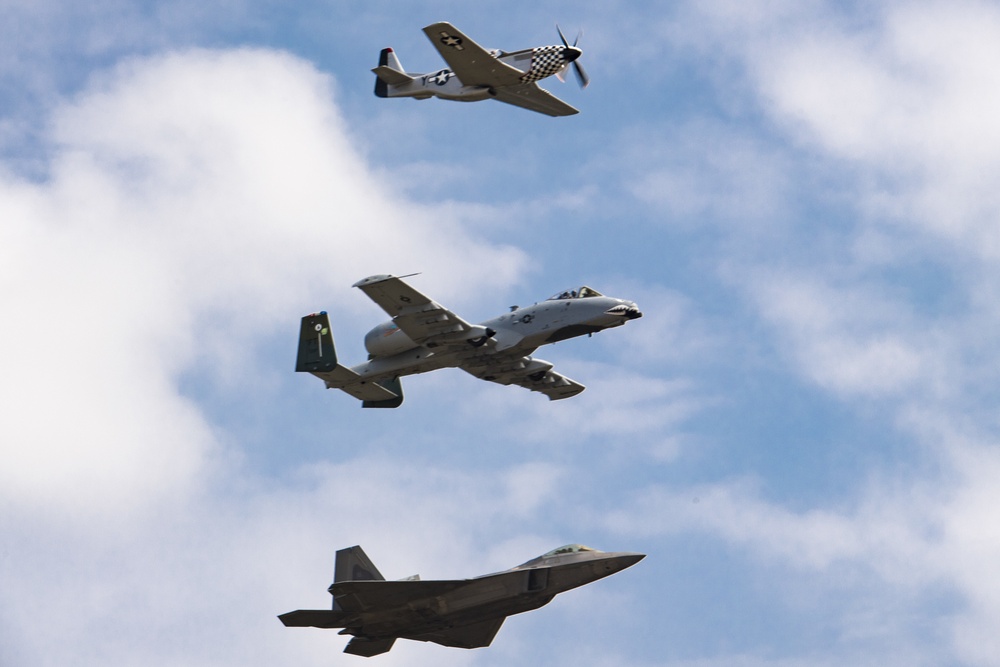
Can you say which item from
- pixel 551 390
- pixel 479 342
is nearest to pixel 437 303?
pixel 479 342

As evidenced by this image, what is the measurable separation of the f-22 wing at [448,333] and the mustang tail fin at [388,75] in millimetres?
19058

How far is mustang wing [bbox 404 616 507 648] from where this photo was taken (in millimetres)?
73681

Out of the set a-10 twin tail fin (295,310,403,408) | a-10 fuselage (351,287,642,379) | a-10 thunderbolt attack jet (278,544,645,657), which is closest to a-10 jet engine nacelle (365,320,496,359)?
a-10 fuselage (351,287,642,379)

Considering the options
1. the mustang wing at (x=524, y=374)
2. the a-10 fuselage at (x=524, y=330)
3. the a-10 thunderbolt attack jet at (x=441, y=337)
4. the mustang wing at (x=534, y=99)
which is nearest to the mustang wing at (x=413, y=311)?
the a-10 thunderbolt attack jet at (x=441, y=337)

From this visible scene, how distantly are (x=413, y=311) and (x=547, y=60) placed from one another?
676 inches

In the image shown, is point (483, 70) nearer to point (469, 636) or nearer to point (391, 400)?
point (391, 400)

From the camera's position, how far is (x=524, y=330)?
75.9m

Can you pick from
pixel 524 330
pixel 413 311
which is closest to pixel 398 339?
pixel 413 311

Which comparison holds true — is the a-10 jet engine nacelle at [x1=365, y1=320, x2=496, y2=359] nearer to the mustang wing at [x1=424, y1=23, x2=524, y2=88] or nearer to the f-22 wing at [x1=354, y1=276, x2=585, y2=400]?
the f-22 wing at [x1=354, y1=276, x2=585, y2=400]

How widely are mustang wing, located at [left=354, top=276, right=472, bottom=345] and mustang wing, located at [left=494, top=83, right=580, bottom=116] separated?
1543cm

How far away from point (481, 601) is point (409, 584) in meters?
3.80

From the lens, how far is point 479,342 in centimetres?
7512

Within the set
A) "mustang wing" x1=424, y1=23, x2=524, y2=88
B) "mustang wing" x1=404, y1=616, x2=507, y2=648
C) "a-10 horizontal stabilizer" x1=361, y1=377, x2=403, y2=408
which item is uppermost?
Result: "mustang wing" x1=424, y1=23, x2=524, y2=88

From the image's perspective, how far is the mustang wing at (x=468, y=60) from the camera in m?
76.4
